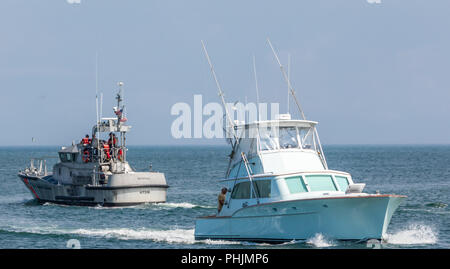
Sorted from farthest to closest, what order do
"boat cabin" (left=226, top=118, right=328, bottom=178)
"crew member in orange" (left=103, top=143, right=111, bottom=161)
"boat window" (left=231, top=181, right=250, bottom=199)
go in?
"crew member in orange" (left=103, top=143, right=111, bottom=161) < "boat cabin" (left=226, top=118, right=328, bottom=178) < "boat window" (left=231, top=181, right=250, bottom=199)

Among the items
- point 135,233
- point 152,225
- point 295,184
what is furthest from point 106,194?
point 295,184

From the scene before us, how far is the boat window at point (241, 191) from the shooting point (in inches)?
1074

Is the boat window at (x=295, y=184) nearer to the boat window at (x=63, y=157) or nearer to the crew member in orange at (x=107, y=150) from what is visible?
the crew member in orange at (x=107, y=150)

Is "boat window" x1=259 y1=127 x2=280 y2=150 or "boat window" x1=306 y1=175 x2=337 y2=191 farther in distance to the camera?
"boat window" x1=259 y1=127 x2=280 y2=150

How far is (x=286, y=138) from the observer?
28875 mm

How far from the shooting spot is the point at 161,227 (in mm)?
35500

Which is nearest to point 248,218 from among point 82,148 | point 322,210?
point 322,210

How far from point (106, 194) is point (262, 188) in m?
20.0

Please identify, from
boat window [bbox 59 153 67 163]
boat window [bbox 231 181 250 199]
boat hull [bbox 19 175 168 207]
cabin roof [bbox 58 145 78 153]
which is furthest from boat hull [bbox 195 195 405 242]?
boat window [bbox 59 153 67 163]

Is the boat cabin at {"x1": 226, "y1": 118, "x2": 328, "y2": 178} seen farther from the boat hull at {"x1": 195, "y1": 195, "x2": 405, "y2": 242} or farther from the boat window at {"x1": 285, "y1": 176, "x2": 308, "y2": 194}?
the boat hull at {"x1": 195, "y1": 195, "x2": 405, "y2": 242}

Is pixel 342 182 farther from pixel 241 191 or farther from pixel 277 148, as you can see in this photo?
pixel 241 191

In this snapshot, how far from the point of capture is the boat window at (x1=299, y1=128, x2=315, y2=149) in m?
29.0

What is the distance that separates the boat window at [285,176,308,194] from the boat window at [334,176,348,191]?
1.45m
